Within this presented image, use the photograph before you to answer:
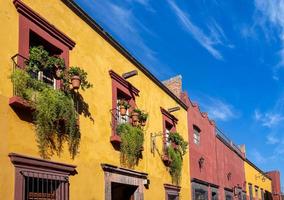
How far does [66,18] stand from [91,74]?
1709mm

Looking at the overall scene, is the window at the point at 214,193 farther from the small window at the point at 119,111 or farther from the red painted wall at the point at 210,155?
the small window at the point at 119,111

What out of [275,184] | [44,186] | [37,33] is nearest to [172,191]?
[44,186]

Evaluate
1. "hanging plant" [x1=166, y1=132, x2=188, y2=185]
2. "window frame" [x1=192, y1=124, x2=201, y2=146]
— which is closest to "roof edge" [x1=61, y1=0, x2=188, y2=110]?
"hanging plant" [x1=166, y1=132, x2=188, y2=185]

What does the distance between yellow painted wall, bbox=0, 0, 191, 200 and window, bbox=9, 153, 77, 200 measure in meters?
0.16

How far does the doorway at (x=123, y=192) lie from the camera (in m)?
14.4

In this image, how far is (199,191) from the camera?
2136cm

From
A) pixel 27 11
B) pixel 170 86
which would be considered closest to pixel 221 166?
pixel 170 86

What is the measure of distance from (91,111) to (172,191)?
649 centimetres

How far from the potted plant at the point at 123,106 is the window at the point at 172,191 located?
13.2 ft

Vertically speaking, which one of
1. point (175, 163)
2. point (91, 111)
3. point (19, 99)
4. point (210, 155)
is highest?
point (210, 155)

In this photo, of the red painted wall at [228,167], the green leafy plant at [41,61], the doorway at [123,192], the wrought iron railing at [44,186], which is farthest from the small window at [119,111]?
the red painted wall at [228,167]

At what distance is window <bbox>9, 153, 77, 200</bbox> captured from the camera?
8.99 metres

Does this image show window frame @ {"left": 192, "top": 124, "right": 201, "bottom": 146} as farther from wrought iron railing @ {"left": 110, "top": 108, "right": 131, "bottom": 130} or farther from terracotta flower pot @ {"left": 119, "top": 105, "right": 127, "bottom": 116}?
terracotta flower pot @ {"left": 119, "top": 105, "right": 127, "bottom": 116}

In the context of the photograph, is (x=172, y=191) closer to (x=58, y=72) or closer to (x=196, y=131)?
(x=196, y=131)
